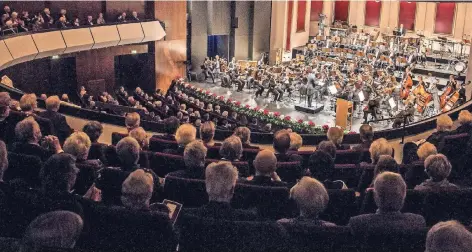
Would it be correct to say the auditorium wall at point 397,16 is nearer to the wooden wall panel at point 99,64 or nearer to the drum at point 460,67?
the drum at point 460,67

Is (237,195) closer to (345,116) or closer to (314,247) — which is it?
(314,247)

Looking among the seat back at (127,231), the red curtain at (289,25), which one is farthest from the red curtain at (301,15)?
the seat back at (127,231)

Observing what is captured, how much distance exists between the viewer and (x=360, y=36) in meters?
19.5

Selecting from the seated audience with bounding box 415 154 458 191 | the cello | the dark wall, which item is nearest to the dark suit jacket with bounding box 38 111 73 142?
the seated audience with bounding box 415 154 458 191

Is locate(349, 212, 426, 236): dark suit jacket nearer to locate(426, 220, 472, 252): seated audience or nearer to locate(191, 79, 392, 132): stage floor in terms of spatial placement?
locate(426, 220, 472, 252): seated audience

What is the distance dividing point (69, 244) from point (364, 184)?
2.53 metres

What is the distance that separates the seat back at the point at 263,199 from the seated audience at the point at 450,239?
128 cm

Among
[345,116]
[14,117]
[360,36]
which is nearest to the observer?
[14,117]

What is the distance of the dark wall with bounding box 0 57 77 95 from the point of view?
13242mm

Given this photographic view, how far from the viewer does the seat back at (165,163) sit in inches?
168

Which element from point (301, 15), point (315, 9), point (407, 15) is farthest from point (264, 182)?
point (315, 9)

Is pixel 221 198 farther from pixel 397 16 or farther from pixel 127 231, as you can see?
pixel 397 16

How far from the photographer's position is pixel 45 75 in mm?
14109

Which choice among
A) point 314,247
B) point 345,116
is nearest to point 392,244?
point 314,247
